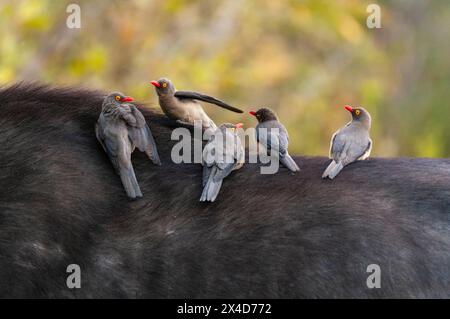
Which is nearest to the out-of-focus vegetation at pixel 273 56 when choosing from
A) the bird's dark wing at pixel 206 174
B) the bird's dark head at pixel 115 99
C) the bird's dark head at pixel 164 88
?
the bird's dark head at pixel 164 88

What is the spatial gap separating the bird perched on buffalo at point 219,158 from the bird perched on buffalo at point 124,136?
0.22 metres

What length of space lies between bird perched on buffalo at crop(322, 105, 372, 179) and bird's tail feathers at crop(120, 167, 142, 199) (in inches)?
29.6

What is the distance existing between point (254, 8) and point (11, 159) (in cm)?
1037

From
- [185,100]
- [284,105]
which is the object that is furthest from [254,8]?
[185,100]

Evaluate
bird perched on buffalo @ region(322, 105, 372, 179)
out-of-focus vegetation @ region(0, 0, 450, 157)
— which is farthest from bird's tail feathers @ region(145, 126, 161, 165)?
out-of-focus vegetation @ region(0, 0, 450, 157)

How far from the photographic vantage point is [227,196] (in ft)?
12.1

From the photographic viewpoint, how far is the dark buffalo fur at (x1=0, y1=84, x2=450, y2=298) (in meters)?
3.52

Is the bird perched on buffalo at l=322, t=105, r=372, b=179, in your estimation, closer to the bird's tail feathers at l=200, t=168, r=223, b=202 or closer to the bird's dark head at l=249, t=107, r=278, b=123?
the bird's dark head at l=249, t=107, r=278, b=123

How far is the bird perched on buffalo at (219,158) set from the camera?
3654 mm

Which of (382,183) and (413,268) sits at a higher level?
(382,183)

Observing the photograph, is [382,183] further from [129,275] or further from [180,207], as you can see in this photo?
[129,275]

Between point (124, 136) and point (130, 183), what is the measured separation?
7.7 inches

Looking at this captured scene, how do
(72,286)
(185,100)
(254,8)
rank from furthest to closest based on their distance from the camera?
(254,8), (185,100), (72,286)

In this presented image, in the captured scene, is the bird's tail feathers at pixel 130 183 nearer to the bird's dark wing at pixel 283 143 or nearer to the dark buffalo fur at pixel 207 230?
the dark buffalo fur at pixel 207 230
